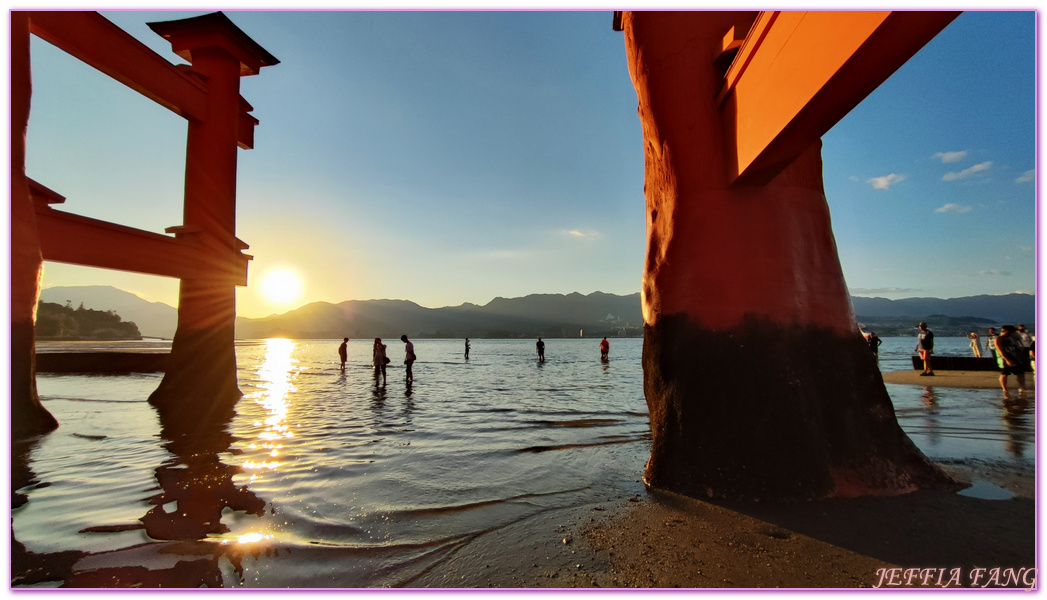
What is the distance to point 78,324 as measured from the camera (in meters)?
88.6

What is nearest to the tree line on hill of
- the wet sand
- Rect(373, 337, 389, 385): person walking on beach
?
Rect(373, 337, 389, 385): person walking on beach

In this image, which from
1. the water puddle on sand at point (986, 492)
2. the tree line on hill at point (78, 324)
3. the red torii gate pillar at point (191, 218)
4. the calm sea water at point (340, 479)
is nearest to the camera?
the calm sea water at point (340, 479)

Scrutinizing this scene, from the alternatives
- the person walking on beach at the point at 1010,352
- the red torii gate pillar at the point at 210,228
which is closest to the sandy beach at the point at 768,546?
the person walking on beach at the point at 1010,352

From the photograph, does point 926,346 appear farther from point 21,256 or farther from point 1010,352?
point 21,256

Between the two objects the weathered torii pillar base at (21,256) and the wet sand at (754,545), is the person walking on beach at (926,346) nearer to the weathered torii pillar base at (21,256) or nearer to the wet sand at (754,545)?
the wet sand at (754,545)

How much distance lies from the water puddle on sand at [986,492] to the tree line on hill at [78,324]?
93152 mm

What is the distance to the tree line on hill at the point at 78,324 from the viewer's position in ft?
254

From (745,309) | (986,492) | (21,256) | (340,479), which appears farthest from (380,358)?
(986,492)

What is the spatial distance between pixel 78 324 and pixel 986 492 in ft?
395

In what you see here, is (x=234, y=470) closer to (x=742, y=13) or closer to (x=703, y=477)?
(x=703, y=477)

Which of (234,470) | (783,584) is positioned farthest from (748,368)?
(234,470)

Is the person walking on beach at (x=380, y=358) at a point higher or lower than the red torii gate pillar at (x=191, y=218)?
lower

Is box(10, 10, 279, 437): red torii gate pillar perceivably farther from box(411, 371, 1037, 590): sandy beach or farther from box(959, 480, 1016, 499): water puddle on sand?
box(959, 480, 1016, 499): water puddle on sand

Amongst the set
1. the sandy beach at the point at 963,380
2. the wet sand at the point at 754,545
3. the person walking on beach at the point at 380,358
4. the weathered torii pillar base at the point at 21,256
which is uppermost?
the weathered torii pillar base at the point at 21,256
